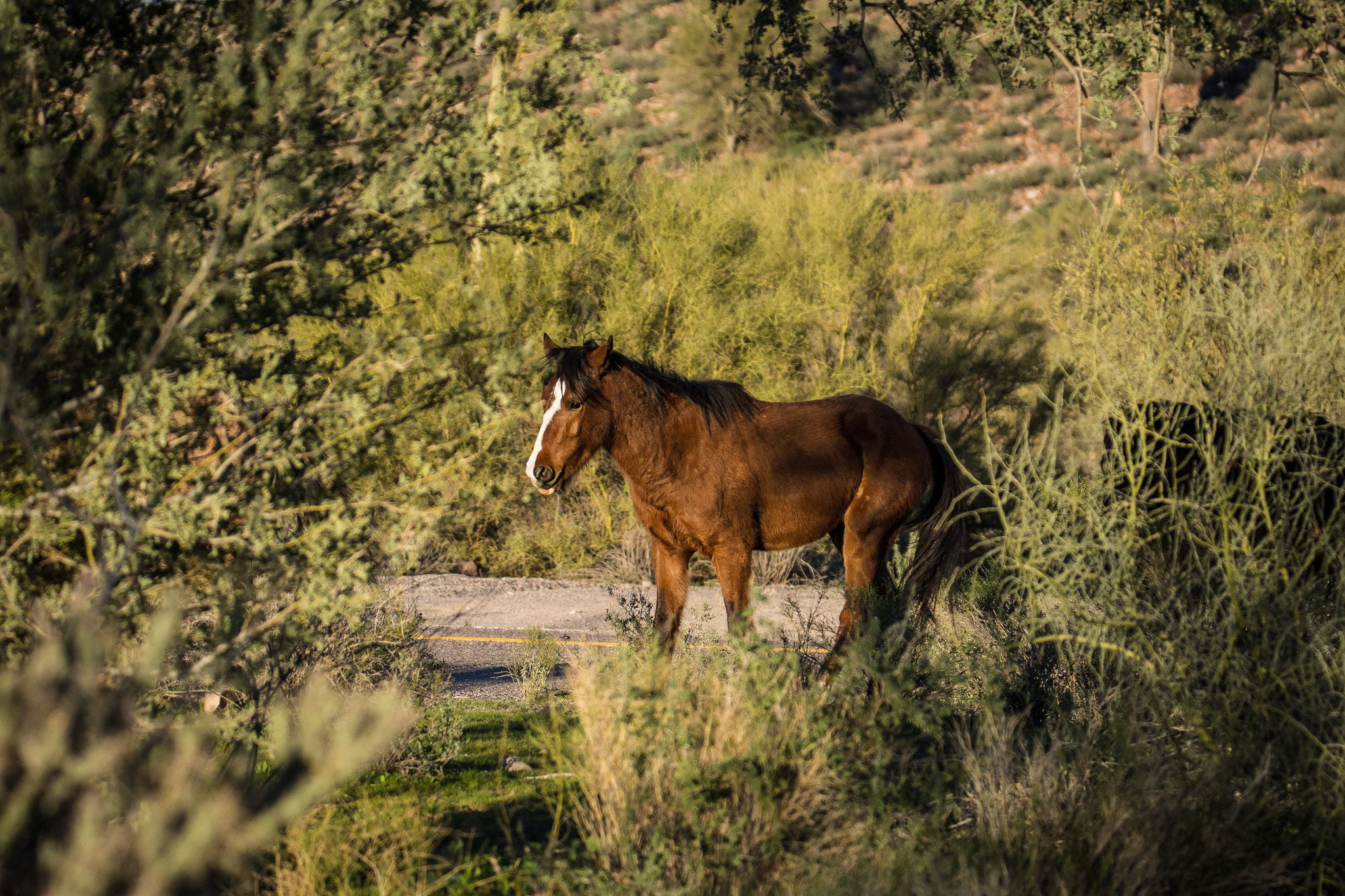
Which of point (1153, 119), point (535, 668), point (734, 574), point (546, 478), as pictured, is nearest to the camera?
point (546, 478)

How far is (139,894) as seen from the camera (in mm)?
2080

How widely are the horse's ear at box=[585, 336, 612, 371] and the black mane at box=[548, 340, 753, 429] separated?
1.8 inches

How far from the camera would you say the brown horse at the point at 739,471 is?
6.52 metres

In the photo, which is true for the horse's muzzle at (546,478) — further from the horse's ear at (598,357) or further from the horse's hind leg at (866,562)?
the horse's hind leg at (866,562)

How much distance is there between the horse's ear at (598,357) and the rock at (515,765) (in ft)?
7.46

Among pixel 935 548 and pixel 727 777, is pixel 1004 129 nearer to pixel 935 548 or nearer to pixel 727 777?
pixel 935 548

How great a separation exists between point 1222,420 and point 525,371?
327 cm

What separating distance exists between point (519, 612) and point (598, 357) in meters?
6.53

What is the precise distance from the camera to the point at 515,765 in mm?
5672

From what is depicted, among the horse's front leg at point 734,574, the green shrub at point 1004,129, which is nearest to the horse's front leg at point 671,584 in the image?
the horse's front leg at point 734,574

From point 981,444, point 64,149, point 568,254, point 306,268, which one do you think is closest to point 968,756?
point 306,268

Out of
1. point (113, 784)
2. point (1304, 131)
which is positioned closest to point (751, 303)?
point (113, 784)

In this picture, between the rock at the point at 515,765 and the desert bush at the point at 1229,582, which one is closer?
the desert bush at the point at 1229,582

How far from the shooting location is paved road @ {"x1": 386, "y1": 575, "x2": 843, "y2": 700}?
30.6 feet
